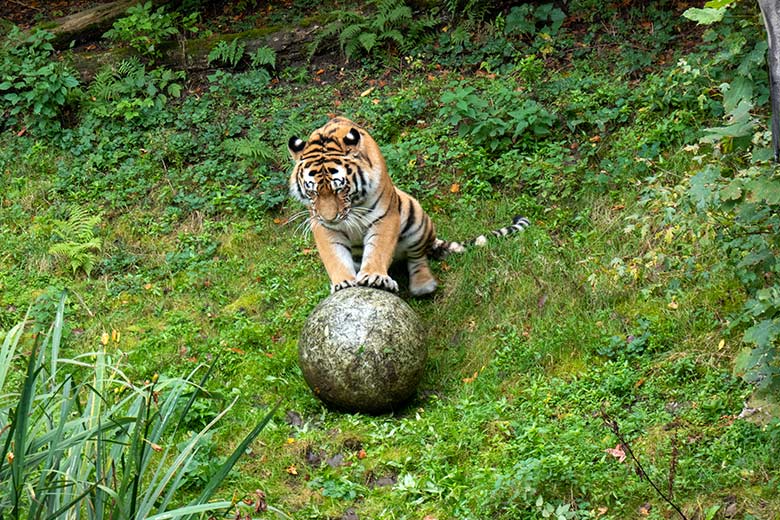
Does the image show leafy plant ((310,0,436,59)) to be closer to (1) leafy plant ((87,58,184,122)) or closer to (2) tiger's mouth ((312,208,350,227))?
(1) leafy plant ((87,58,184,122))

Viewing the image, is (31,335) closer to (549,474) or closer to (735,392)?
(549,474)

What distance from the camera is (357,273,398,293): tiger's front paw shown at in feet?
23.4

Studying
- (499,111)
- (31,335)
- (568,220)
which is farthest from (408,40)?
(31,335)

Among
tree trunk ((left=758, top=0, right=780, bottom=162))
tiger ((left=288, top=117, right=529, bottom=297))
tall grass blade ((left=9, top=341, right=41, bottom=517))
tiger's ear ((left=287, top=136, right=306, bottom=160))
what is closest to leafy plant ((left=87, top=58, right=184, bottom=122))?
tiger's ear ((left=287, top=136, right=306, bottom=160))

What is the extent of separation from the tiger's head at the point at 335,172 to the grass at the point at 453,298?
0.90m

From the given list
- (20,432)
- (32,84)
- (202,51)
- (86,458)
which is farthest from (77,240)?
(20,432)

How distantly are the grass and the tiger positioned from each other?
54 centimetres

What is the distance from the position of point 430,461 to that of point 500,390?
36.9 inches

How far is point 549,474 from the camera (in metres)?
5.19

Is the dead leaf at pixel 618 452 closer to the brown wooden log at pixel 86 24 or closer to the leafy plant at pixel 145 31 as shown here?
the leafy plant at pixel 145 31

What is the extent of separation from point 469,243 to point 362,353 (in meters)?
2.29

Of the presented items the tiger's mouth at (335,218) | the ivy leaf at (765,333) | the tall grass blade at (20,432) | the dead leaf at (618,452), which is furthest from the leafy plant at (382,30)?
the tall grass blade at (20,432)

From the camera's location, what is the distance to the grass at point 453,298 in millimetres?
5500

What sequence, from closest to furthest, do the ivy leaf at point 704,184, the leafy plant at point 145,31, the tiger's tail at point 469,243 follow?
the ivy leaf at point 704,184, the tiger's tail at point 469,243, the leafy plant at point 145,31
